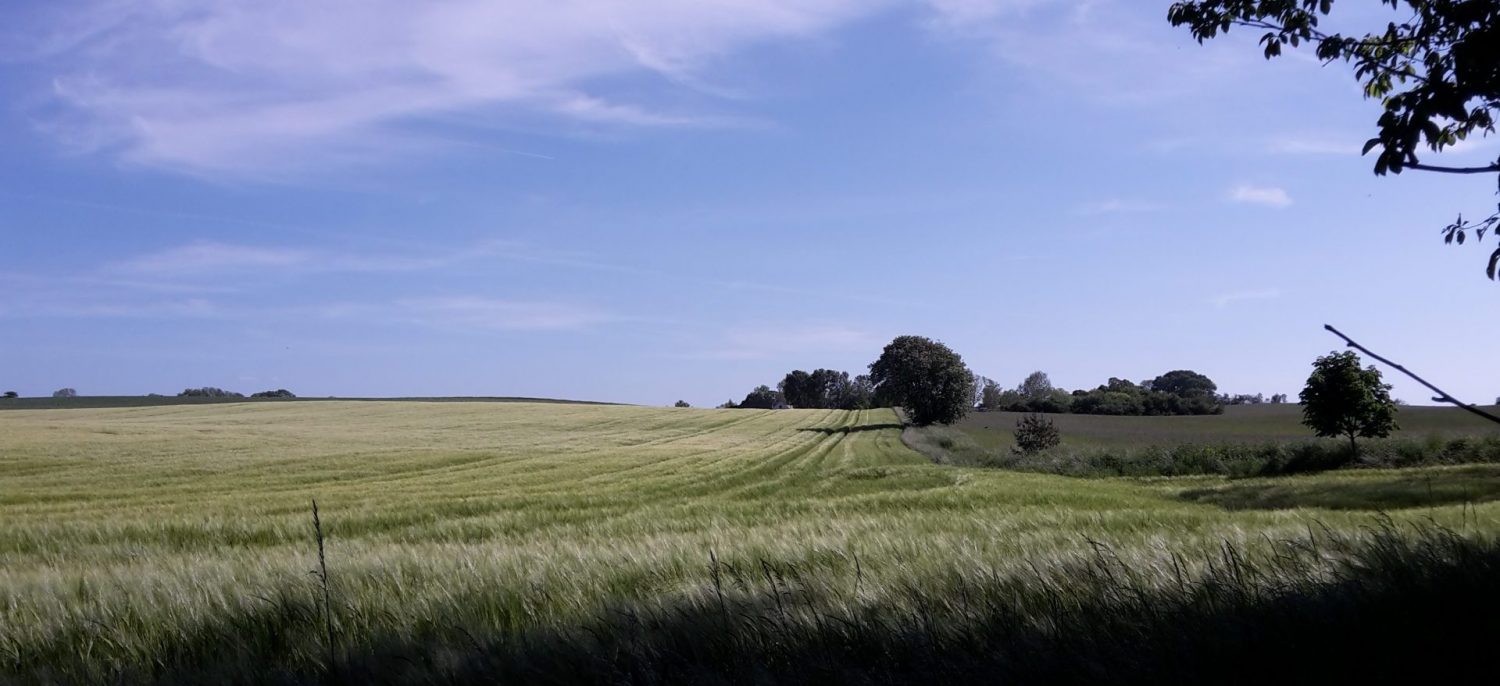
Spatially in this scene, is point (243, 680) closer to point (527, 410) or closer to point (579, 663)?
point (579, 663)

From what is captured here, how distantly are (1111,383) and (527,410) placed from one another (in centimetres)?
7031

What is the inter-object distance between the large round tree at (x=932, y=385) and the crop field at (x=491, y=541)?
155 ft

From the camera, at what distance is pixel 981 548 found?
569 centimetres

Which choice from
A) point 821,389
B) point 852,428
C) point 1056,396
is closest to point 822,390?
point 821,389

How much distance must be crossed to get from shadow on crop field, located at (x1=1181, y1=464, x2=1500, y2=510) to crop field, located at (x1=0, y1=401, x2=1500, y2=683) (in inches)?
6.9

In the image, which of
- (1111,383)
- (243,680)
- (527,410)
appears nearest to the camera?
(243,680)

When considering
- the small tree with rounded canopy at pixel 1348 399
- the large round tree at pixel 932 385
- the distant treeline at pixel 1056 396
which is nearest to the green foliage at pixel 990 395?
the distant treeline at pixel 1056 396

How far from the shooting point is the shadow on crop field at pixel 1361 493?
20031 millimetres

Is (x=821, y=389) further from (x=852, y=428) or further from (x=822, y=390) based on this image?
A: (x=852, y=428)

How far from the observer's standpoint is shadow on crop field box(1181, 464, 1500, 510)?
20.0 metres

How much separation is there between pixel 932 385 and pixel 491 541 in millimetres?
80028

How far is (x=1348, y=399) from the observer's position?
135 ft

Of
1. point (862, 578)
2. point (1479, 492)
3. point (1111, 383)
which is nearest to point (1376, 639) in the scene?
point (862, 578)

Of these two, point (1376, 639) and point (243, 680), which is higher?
point (1376, 639)
